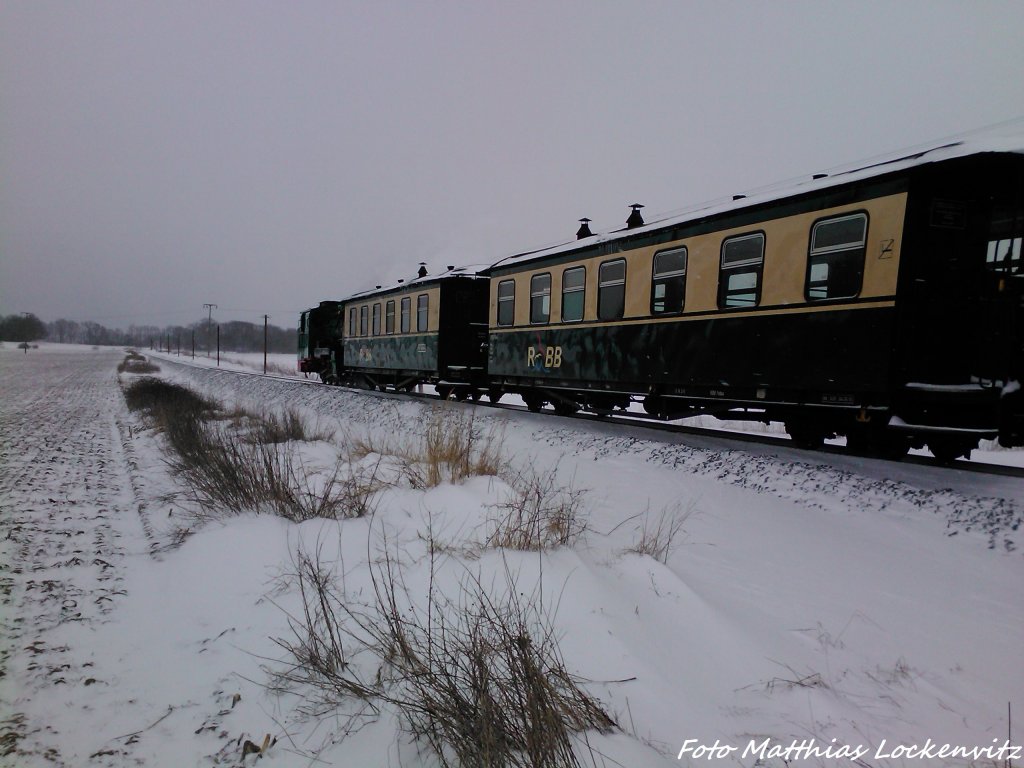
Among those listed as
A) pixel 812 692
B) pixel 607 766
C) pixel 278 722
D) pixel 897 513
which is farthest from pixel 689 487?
pixel 278 722

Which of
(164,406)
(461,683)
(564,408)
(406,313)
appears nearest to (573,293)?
(564,408)

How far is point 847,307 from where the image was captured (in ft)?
19.4

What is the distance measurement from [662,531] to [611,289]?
17.7ft

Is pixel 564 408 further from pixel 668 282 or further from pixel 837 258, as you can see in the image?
pixel 837 258

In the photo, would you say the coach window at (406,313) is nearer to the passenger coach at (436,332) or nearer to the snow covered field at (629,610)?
the passenger coach at (436,332)

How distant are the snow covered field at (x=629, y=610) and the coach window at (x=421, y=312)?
29.9 feet

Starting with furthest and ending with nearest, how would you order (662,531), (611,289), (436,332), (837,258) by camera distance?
(436,332), (611,289), (837,258), (662,531)

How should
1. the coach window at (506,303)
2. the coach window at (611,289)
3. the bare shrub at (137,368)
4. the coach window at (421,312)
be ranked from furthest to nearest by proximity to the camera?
the bare shrub at (137,368)
the coach window at (421,312)
the coach window at (506,303)
the coach window at (611,289)

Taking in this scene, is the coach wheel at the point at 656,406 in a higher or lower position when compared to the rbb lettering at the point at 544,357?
lower

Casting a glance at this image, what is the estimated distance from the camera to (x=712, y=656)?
2799 millimetres

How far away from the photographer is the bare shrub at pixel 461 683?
1888 mm

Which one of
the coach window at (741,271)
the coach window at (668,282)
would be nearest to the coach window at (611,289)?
the coach window at (668,282)

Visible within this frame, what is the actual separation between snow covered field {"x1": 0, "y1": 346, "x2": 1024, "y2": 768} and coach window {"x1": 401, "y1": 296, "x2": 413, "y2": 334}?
997 centimetres

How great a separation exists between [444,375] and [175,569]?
33.6ft
